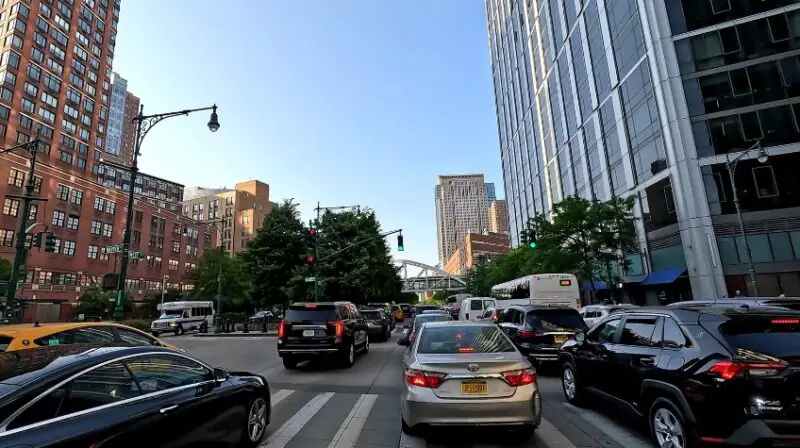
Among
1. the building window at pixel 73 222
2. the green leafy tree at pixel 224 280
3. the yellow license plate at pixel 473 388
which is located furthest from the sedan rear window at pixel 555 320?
the building window at pixel 73 222

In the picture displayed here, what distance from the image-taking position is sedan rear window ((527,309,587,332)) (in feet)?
35.3

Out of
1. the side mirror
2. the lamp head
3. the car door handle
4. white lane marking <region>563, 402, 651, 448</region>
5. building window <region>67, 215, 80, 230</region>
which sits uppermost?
building window <region>67, 215, 80, 230</region>

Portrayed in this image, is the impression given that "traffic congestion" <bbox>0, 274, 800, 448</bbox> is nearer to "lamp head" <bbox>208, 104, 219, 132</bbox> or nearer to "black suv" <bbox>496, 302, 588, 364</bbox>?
"black suv" <bbox>496, 302, 588, 364</bbox>

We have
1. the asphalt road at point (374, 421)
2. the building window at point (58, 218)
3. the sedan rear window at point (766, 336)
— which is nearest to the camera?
the sedan rear window at point (766, 336)

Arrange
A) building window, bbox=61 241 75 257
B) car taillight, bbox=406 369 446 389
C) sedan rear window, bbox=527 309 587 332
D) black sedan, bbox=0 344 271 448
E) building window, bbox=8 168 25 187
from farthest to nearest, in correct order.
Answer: building window, bbox=61 241 75 257, building window, bbox=8 168 25 187, sedan rear window, bbox=527 309 587 332, car taillight, bbox=406 369 446 389, black sedan, bbox=0 344 271 448

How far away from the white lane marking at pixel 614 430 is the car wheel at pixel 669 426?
1.46 feet

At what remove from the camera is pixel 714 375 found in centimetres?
439

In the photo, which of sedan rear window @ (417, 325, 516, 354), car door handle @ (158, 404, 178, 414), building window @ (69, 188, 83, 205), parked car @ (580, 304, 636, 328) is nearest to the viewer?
car door handle @ (158, 404, 178, 414)

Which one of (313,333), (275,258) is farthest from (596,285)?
(313,333)

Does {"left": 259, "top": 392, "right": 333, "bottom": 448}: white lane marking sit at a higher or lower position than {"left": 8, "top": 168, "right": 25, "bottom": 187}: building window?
lower

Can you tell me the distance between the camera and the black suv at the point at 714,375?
4.13 meters

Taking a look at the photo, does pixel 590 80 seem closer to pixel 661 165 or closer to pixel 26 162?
pixel 661 165

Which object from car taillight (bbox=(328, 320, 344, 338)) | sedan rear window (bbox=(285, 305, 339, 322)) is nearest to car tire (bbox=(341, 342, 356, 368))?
car taillight (bbox=(328, 320, 344, 338))

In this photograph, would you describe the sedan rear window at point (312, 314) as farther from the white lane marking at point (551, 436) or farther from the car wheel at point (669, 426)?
the car wheel at point (669, 426)
